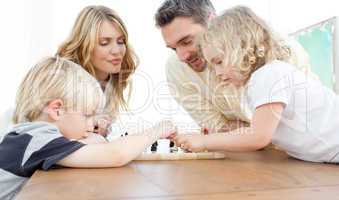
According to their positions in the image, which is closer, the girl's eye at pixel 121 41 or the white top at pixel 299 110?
the white top at pixel 299 110

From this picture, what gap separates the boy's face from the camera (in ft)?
3.11

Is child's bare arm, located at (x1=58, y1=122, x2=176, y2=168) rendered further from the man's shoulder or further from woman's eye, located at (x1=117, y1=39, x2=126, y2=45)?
the man's shoulder

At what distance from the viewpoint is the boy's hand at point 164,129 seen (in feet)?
3.31

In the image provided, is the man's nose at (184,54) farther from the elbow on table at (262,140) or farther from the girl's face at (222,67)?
the elbow on table at (262,140)

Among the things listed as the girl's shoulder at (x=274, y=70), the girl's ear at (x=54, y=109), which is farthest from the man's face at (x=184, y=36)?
the girl's ear at (x=54, y=109)

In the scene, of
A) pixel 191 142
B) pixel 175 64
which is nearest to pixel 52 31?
pixel 175 64

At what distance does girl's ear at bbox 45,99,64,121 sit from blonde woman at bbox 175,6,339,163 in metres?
0.33

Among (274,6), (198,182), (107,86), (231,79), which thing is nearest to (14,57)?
(107,86)

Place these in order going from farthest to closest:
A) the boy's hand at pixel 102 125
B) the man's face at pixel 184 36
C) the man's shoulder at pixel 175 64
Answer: the man's shoulder at pixel 175 64, the man's face at pixel 184 36, the boy's hand at pixel 102 125

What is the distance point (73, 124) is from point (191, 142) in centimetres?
31

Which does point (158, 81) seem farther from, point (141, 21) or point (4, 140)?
point (4, 140)

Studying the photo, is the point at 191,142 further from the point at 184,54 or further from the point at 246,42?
the point at 184,54

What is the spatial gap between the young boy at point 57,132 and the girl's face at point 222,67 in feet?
0.80

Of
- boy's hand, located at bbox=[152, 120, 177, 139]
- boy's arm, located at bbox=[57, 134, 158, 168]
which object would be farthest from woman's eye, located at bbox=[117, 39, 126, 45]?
→ boy's arm, located at bbox=[57, 134, 158, 168]
